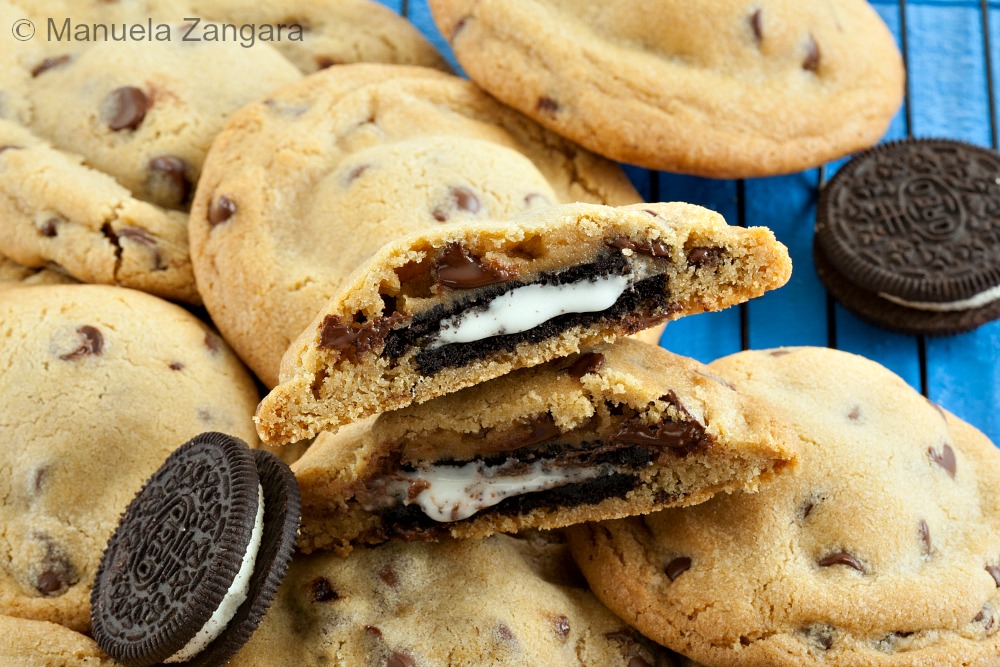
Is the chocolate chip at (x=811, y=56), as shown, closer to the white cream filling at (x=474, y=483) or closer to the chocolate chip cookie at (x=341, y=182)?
the chocolate chip cookie at (x=341, y=182)

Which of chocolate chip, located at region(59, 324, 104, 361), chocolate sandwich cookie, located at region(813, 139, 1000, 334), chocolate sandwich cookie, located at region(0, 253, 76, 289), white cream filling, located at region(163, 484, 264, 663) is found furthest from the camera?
chocolate sandwich cookie, located at region(813, 139, 1000, 334)

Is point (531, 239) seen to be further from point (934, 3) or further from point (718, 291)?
point (934, 3)

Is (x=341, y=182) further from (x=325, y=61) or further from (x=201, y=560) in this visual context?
(x=201, y=560)

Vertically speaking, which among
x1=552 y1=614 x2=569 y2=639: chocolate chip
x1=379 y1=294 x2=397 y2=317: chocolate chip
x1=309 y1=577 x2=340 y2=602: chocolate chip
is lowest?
x1=552 y1=614 x2=569 y2=639: chocolate chip

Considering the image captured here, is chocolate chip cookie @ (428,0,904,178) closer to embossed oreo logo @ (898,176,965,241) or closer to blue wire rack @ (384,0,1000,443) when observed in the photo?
embossed oreo logo @ (898,176,965,241)

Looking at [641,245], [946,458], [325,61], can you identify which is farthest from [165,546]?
[325,61]

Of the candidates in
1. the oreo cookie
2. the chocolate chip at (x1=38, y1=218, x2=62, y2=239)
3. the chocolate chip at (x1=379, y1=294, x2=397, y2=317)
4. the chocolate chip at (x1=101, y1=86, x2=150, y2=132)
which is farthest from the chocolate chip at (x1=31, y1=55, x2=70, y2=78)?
the chocolate chip at (x1=379, y1=294, x2=397, y2=317)
